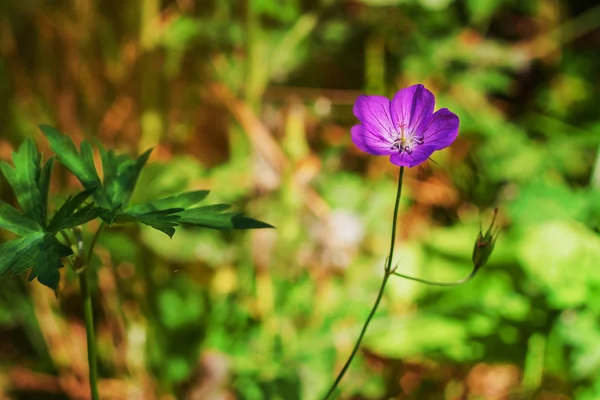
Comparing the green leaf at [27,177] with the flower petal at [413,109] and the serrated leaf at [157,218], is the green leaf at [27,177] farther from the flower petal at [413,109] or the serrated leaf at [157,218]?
the flower petal at [413,109]

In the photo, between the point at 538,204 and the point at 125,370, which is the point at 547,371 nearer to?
the point at 538,204

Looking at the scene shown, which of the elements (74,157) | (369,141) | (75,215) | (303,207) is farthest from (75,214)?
(303,207)

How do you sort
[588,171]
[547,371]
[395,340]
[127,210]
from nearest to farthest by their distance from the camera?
[127,210] → [547,371] → [395,340] → [588,171]

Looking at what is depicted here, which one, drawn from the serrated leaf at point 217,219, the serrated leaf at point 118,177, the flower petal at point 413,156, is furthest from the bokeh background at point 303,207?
the flower petal at point 413,156

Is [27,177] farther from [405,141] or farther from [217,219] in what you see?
[405,141]

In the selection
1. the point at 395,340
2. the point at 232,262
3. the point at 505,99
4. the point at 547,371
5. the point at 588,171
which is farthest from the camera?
the point at 505,99

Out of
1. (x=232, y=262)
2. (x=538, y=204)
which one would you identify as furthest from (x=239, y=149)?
(x=538, y=204)

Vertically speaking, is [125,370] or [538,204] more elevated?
[538,204]

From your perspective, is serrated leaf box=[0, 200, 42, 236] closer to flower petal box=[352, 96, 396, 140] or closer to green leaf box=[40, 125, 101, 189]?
green leaf box=[40, 125, 101, 189]
